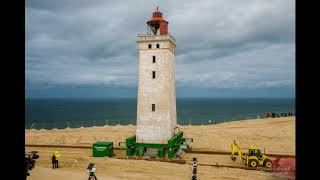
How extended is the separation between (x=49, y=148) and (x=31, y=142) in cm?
414

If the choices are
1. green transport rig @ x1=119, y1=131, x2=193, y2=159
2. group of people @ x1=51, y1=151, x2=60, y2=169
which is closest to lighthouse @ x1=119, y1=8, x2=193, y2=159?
green transport rig @ x1=119, y1=131, x2=193, y2=159

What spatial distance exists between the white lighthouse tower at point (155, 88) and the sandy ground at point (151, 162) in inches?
127

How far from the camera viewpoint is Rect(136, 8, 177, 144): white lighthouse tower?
27234mm

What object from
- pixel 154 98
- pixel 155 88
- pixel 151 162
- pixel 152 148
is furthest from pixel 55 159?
pixel 155 88

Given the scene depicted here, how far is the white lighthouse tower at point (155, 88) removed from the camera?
2723cm

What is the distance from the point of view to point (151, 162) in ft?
81.7

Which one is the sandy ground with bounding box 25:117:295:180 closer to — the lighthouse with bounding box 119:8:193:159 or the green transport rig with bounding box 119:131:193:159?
the green transport rig with bounding box 119:131:193:159

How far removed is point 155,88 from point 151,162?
20.9 ft

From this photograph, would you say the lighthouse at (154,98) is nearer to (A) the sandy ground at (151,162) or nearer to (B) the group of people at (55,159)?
(A) the sandy ground at (151,162)

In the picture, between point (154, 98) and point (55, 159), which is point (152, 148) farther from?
point (55, 159)

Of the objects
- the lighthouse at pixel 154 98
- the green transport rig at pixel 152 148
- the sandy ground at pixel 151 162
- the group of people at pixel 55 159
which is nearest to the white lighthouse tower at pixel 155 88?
the lighthouse at pixel 154 98

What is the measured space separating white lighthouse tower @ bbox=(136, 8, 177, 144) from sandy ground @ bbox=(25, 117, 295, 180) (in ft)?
10.6
